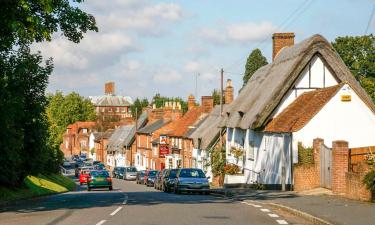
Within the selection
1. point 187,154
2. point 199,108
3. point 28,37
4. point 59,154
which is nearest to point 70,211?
point 28,37

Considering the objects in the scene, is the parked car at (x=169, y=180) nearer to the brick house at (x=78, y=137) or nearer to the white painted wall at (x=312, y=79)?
the white painted wall at (x=312, y=79)

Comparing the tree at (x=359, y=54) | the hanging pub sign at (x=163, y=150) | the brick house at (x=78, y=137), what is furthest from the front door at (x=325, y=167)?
the brick house at (x=78, y=137)

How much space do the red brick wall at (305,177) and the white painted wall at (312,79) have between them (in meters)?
6.81

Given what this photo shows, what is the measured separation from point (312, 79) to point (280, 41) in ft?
37.7

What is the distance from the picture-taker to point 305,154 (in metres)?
34.7

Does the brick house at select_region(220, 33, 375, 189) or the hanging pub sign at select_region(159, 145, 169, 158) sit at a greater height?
the brick house at select_region(220, 33, 375, 189)

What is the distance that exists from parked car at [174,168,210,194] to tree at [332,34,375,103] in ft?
145

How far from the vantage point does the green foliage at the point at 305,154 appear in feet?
112

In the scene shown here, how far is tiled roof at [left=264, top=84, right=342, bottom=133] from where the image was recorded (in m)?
36.1

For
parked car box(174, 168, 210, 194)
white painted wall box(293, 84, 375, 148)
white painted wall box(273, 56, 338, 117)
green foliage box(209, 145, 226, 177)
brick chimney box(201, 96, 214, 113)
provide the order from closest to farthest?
white painted wall box(293, 84, 375, 148) → parked car box(174, 168, 210, 194) → white painted wall box(273, 56, 338, 117) → green foliage box(209, 145, 226, 177) → brick chimney box(201, 96, 214, 113)

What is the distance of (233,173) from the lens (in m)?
45.5

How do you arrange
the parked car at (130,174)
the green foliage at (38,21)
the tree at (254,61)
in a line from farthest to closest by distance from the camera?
the tree at (254,61) → the parked car at (130,174) → the green foliage at (38,21)

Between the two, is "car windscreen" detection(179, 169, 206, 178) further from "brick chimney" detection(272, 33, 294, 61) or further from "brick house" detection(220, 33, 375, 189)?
"brick chimney" detection(272, 33, 294, 61)

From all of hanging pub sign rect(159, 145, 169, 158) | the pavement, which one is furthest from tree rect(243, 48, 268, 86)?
the pavement
